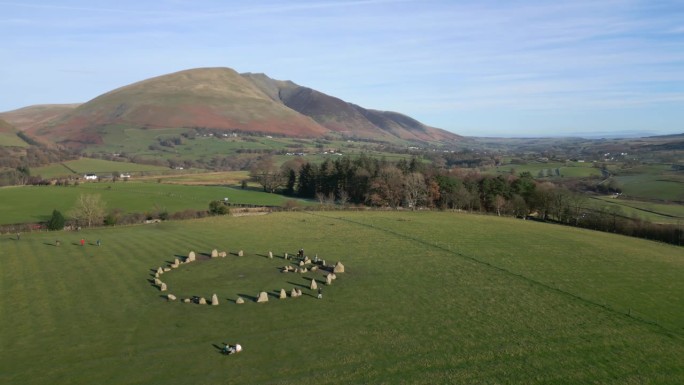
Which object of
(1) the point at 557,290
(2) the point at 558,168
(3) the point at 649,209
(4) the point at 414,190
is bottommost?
(3) the point at 649,209

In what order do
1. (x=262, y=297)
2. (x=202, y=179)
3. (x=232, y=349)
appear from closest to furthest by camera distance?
→ (x=232, y=349) < (x=262, y=297) < (x=202, y=179)

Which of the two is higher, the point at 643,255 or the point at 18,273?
the point at 18,273

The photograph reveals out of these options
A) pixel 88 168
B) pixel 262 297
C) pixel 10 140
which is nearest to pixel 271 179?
pixel 88 168

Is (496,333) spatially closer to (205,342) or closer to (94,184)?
(205,342)

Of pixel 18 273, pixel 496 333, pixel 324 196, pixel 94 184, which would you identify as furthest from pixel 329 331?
pixel 94 184

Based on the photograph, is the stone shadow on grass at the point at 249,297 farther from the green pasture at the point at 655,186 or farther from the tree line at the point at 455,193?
the green pasture at the point at 655,186

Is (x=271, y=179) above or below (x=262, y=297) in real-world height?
above

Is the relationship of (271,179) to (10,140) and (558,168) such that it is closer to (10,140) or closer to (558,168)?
(558,168)
